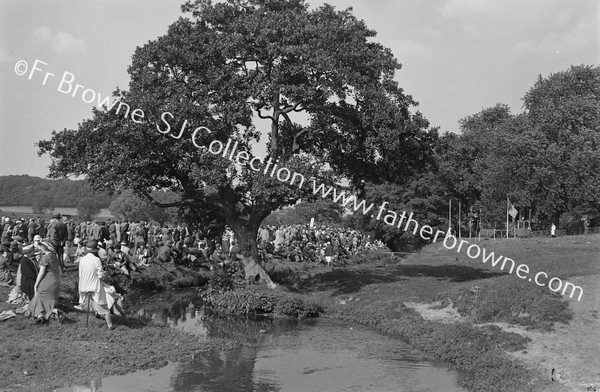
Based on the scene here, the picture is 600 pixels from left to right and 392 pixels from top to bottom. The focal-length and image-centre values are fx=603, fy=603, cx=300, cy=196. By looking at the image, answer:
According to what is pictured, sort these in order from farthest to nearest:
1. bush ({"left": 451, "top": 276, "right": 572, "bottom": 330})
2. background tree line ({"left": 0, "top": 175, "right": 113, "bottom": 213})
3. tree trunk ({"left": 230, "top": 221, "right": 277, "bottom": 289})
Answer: background tree line ({"left": 0, "top": 175, "right": 113, "bottom": 213}) < tree trunk ({"left": 230, "top": 221, "right": 277, "bottom": 289}) < bush ({"left": 451, "top": 276, "right": 572, "bottom": 330})

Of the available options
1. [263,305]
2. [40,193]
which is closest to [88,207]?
[40,193]

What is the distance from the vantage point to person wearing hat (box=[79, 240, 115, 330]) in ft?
50.5

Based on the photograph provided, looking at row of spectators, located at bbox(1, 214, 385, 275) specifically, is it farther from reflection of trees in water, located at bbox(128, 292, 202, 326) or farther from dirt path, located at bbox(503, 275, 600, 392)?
dirt path, located at bbox(503, 275, 600, 392)

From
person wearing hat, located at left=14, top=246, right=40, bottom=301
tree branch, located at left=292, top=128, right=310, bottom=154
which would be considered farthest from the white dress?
tree branch, located at left=292, top=128, right=310, bottom=154

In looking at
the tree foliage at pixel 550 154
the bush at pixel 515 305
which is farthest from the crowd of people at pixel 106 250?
the tree foliage at pixel 550 154

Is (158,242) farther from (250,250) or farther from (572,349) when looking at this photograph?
(572,349)

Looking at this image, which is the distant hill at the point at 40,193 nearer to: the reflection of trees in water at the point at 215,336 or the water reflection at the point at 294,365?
the reflection of trees in water at the point at 215,336

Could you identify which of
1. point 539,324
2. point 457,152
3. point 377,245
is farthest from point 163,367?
point 457,152

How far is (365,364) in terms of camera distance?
15531mm

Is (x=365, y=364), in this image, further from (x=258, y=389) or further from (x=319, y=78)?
(x=319, y=78)

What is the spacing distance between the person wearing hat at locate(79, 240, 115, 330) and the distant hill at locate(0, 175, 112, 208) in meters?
113

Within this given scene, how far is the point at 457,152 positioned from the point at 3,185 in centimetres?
9916

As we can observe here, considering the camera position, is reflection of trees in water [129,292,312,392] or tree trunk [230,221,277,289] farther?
tree trunk [230,221,277,289]

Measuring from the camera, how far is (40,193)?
431 feet
